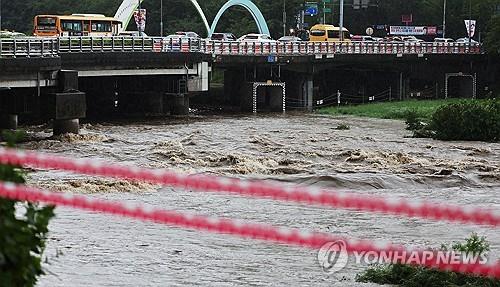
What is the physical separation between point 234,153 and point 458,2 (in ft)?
207

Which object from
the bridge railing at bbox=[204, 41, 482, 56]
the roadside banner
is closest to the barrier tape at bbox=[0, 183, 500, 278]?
the bridge railing at bbox=[204, 41, 482, 56]

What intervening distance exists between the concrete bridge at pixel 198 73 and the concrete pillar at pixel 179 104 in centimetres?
6

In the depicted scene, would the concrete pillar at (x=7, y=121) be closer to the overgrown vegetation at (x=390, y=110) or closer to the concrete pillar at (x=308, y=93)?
the overgrown vegetation at (x=390, y=110)

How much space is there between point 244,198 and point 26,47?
18.2 m

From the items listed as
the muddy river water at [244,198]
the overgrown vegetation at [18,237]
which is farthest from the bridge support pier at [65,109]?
the overgrown vegetation at [18,237]

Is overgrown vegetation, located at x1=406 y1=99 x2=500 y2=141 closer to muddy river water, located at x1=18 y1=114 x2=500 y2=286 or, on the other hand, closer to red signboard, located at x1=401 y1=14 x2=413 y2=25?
muddy river water, located at x1=18 y1=114 x2=500 y2=286

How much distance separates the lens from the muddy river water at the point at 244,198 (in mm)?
15672

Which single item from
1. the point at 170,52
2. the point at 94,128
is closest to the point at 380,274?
the point at 94,128

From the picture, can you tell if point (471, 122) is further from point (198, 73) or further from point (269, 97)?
point (269, 97)

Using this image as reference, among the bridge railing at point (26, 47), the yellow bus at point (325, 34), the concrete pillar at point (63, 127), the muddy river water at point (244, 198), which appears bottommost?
the muddy river water at point (244, 198)

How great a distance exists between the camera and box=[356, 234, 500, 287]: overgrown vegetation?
540 inches

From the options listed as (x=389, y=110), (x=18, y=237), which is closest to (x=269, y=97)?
(x=389, y=110)

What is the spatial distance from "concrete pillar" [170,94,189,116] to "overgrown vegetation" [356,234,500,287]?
127 feet

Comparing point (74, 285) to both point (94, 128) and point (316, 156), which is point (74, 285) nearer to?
point (316, 156)
